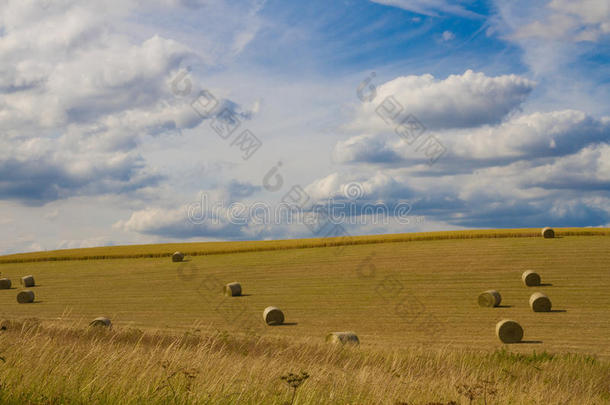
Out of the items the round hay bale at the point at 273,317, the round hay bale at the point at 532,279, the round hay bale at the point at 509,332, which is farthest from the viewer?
the round hay bale at the point at 532,279

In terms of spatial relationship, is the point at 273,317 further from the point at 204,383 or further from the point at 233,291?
the point at 204,383

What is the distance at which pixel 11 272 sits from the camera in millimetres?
50969

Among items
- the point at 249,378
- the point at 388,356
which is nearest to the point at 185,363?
the point at 249,378

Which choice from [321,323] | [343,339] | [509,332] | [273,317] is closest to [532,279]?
[509,332]

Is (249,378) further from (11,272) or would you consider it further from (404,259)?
(11,272)

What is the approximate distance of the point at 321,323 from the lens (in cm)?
2331

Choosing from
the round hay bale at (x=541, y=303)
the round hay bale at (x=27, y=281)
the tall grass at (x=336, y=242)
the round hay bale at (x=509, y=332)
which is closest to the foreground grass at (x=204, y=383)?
the round hay bale at (x=509, y=332)

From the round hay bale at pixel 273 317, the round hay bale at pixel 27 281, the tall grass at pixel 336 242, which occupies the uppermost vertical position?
the tall grass at pixel 336 242

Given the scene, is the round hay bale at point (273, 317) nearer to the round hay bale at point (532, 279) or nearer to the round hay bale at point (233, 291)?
the round hay bale at point (233, 291)

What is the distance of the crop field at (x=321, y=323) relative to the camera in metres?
7.95

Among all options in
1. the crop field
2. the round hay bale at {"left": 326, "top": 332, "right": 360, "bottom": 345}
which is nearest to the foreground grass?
the crop field

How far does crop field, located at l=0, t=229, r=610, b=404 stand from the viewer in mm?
7945

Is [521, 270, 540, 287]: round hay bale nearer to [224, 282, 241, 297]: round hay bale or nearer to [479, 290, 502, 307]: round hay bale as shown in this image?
[479, 290, 502, 307]: round hay bale

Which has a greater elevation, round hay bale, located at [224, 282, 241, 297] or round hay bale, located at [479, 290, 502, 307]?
round hay bale, located at [224, 282, 241, 297]
